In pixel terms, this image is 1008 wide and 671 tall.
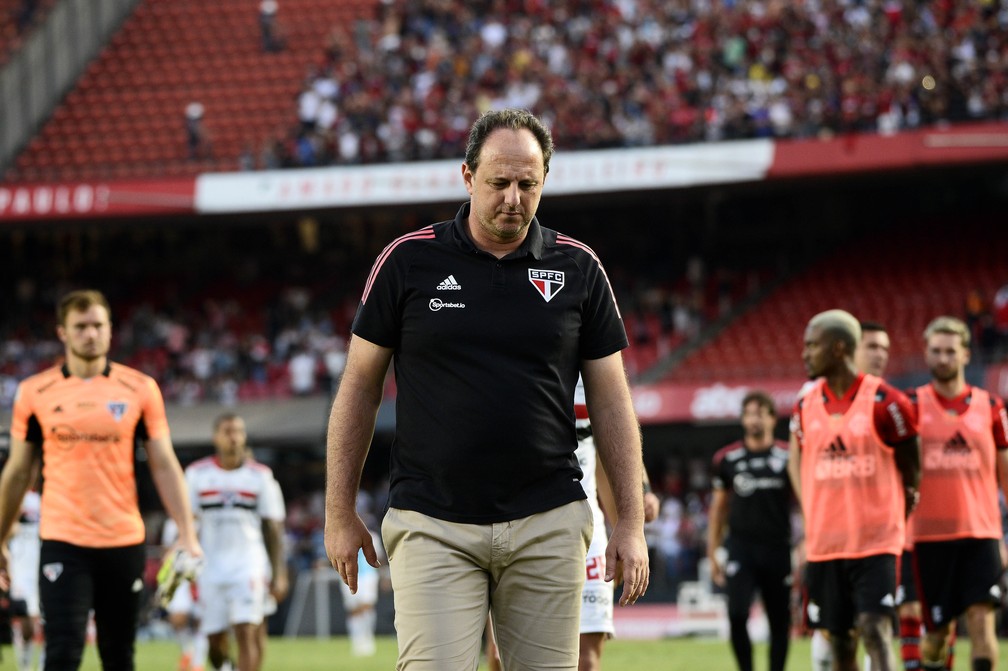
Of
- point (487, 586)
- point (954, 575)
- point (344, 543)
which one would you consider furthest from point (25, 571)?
point (487, 586)

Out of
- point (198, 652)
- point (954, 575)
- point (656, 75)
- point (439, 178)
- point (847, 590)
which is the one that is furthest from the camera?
point (656, 75)

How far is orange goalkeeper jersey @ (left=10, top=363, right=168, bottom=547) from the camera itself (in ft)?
26.9

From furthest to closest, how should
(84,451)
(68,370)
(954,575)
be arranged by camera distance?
(954,575)
(68,370)
(84,451)

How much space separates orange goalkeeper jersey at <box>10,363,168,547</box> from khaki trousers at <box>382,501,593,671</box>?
359 cm

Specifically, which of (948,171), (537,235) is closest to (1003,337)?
(948,171)

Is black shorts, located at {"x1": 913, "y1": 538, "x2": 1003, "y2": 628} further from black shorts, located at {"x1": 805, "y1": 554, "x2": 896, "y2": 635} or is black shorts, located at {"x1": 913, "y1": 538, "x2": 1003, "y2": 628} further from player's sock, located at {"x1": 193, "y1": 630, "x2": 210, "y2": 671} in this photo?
player's sock, located at {"x1": 193, "y1": 630, "x2": 210, "y2": 671}

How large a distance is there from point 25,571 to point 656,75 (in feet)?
55.9

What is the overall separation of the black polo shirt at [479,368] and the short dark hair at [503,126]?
244 mm

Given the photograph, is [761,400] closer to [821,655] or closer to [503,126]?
[821,655]

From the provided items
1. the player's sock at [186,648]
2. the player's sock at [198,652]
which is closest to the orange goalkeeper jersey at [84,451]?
the player's sock at [198,652]

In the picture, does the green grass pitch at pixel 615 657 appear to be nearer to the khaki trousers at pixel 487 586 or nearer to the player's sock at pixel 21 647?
the player's sock at pixel 21 647

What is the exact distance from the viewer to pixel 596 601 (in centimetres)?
777

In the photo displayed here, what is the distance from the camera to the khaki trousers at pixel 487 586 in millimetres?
4922

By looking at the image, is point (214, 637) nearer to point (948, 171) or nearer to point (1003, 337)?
point (1003, 337)
